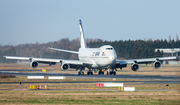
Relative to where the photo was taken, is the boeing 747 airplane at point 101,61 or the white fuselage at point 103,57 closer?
the white fuselage at point 103,57

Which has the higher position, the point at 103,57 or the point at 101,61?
the point at 103,57

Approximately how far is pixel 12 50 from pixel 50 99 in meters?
74.9

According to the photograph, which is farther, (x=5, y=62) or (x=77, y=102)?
(x=5, y=62)

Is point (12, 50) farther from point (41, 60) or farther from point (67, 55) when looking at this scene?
point (41, 60)

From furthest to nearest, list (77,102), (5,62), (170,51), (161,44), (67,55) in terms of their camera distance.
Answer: (161,44) < (170,51) < (67,55) < (5,62) < (77,102)

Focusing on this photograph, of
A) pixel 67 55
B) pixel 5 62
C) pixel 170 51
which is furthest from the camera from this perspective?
pixel 170 51

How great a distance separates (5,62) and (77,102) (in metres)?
74.5

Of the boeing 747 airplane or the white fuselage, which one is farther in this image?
the boeing 747 airplane

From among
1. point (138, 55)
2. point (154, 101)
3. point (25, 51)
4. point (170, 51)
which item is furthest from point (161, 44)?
point (154, 101)

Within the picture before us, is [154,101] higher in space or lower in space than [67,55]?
lower

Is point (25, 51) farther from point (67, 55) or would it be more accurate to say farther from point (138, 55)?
point (138, 55)

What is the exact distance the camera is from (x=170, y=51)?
131 m

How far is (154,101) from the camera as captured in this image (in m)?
27.5

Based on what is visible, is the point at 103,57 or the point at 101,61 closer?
the point at 103,57
